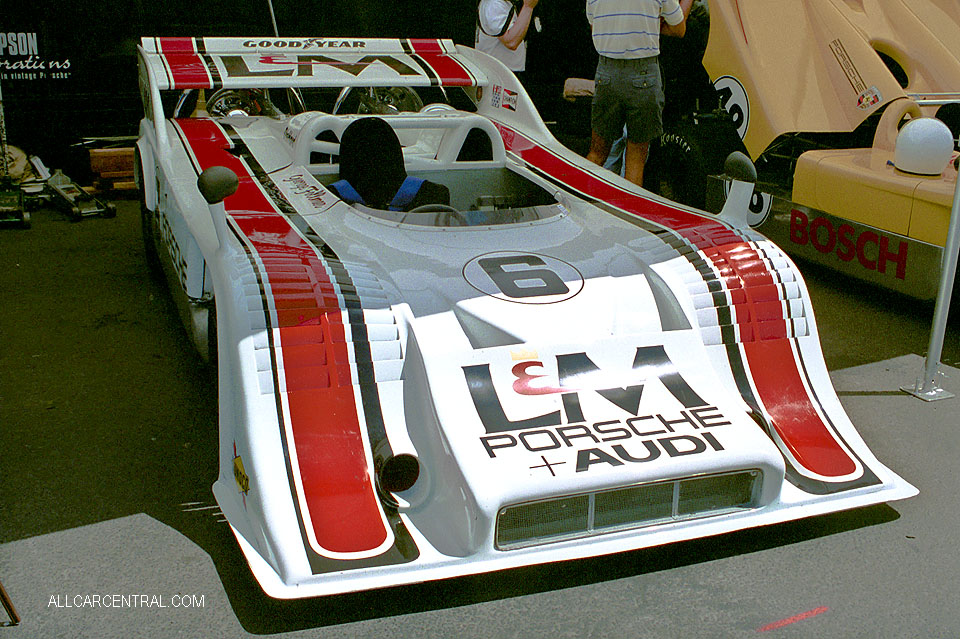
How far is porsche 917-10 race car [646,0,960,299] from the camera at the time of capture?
421 centimetres

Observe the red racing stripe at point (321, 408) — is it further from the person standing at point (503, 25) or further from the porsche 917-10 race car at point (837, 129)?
the person standing at point (503, 25)

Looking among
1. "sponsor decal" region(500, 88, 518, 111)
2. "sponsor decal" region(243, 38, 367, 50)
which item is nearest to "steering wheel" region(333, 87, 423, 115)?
"sponsor decal" region(243, 38, 367, 50)

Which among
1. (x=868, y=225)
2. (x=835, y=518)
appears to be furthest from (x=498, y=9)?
(x=835, y=518)

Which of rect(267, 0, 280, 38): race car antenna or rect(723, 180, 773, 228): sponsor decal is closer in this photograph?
rect(723, 180, 773, 228): sponsor decal

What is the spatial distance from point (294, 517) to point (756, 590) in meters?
1.16

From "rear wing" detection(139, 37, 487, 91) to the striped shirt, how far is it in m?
0.85

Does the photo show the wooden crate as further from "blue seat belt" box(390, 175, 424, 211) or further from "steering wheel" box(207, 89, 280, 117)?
"blue seat belt" box(390, 175, 424, 211)

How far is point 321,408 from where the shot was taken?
7.56ft

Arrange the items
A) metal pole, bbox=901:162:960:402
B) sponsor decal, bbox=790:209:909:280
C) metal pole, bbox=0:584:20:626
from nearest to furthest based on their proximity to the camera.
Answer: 1. metal pole, bbox=0:584:20:626
2. metal pole, bbox=901:162:960:402
3. sponsor decal, bbox=790:209:909:280

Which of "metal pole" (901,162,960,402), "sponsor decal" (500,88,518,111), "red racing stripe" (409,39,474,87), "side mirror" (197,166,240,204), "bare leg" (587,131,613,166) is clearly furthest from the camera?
"bare leg" (587,131,613,166)

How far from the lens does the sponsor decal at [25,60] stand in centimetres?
662

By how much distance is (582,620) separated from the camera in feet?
6.86
